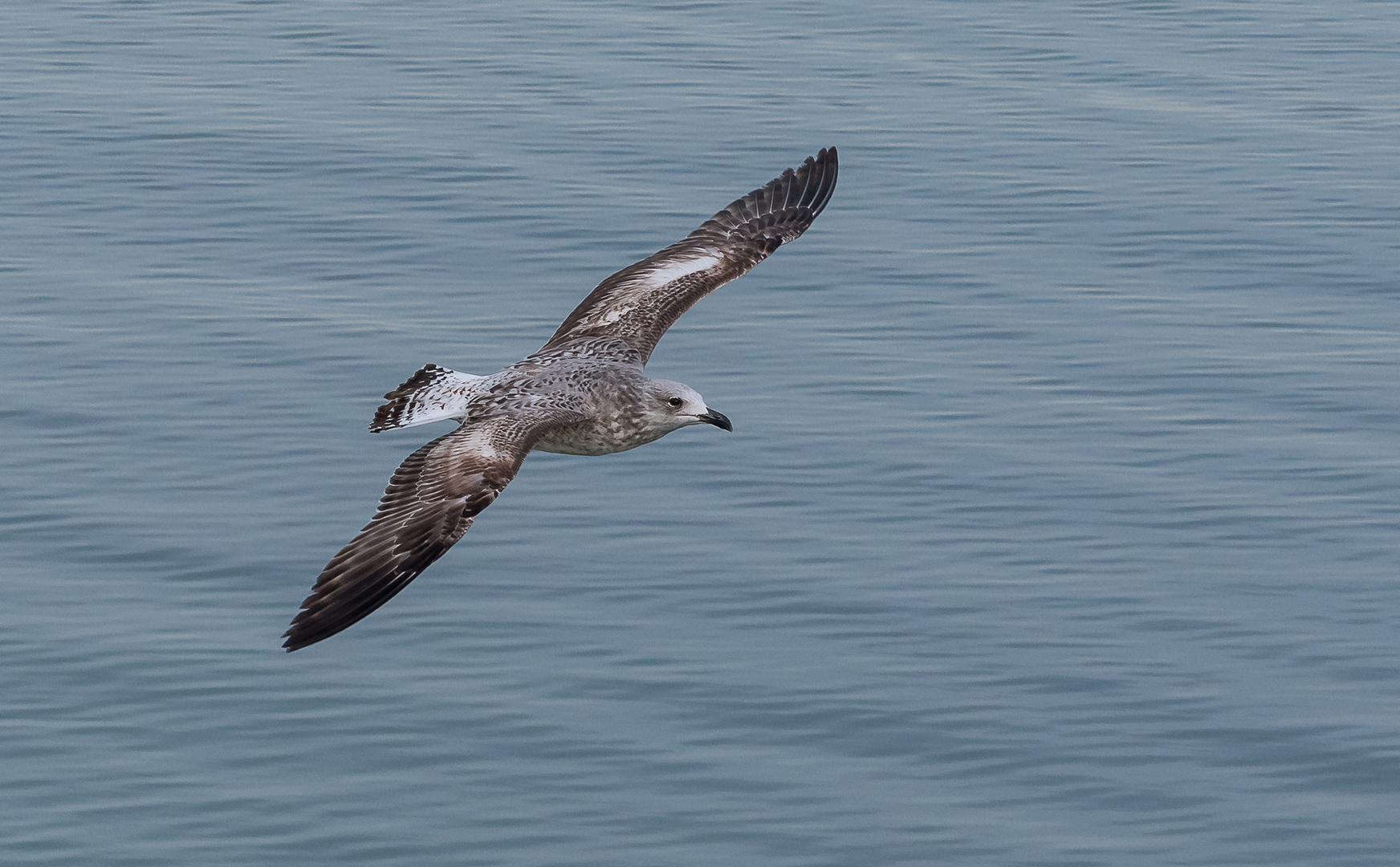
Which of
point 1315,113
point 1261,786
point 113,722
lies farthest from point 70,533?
point 1315,113

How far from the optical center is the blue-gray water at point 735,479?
52.5ft

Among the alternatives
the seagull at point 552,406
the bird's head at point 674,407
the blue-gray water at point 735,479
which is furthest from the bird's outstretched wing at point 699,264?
the blue-gray water at point 735,479

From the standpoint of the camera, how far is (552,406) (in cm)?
1557

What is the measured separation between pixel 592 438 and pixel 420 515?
200 cm

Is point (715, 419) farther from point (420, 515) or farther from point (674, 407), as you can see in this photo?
point (420, 515)

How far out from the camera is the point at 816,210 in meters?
20.1

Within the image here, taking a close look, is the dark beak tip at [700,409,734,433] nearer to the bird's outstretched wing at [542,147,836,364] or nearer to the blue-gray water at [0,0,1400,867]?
the bird's outstretched wing at [542,147,836,364]

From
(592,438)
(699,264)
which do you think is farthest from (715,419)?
(699,264)

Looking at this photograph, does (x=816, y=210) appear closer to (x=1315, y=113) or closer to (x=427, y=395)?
(x=427, y=395)

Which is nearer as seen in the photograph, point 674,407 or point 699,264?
point 674,407

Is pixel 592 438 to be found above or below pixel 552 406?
below

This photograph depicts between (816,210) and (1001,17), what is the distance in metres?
20.3

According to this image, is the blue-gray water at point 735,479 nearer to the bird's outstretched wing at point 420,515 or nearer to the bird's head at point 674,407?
the bird's head at point 674,407

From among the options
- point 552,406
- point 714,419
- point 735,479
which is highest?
point 552,406
